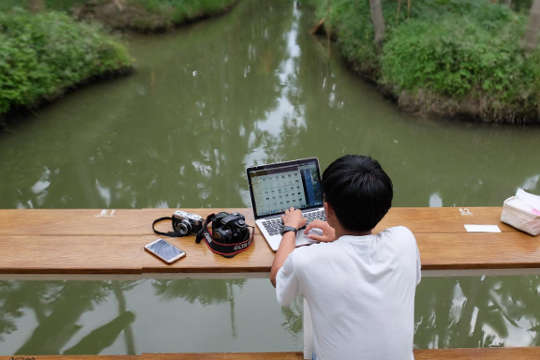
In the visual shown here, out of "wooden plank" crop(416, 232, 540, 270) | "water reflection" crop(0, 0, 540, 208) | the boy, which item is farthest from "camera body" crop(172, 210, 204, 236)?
"water reflection" crop(0, 0, 540, 208)

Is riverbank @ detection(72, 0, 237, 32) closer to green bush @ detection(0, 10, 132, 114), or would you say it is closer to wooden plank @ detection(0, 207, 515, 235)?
green bush @ detection(0, 10, 132, 114)

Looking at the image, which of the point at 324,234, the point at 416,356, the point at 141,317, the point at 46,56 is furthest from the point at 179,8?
the point at 416,356

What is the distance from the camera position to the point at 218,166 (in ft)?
18.7

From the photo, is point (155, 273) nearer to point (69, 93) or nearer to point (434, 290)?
point (434, 290)

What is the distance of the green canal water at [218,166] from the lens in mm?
3176

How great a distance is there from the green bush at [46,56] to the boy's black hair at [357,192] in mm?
6551

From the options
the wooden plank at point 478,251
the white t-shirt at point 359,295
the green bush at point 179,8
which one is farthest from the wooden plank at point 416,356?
the green bush at point 179,8

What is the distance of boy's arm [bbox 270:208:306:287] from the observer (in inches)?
70.7

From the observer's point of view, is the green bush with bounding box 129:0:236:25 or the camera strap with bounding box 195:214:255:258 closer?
the camera strap with bounding box 195:214:255:258

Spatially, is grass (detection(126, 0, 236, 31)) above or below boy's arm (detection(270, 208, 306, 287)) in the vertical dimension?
above

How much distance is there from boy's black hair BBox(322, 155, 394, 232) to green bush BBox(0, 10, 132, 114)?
655cm

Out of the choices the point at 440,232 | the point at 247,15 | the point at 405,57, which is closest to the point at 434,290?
the point at 440,232

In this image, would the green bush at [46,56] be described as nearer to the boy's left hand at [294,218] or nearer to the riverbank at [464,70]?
the riverbank at [464,70]

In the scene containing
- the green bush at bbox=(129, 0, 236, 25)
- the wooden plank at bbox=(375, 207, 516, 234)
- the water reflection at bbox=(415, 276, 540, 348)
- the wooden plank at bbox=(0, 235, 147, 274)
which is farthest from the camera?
the green bush at bbox=(129, 0, 236, 25)
